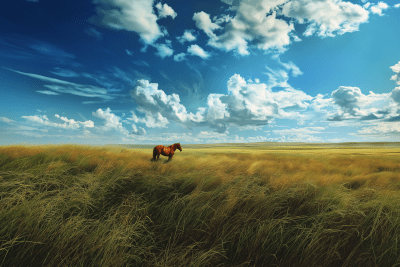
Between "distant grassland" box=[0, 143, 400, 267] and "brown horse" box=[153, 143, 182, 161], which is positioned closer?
"distant grassland" box=[0, 143, 400, 267]

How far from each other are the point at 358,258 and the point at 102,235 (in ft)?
10.6

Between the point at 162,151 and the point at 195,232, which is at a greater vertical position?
the point at 162,151

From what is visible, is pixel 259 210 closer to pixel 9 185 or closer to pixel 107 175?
pixel 107 175

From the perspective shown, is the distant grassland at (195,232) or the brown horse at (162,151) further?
the brown horse at (162,151)

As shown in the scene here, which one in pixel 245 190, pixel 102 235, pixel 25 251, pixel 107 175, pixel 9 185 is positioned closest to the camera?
pixel 25 251

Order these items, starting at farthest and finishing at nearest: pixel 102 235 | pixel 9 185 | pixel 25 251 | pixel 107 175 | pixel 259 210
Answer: pixel 107 175 → pixel 9 185 → pixel 259 210 → pixel 102 235 → pixel 25 251

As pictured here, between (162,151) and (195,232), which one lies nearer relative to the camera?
(195,232)

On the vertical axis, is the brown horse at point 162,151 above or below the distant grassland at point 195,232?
above

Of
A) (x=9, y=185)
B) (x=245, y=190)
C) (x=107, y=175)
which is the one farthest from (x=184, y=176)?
(x=9, y=185)

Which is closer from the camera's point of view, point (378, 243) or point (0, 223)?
point (0, 223)

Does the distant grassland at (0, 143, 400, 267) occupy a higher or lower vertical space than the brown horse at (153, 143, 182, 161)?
lower

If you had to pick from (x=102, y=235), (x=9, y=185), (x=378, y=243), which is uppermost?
(x=9, y=185)

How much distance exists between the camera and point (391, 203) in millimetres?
3664

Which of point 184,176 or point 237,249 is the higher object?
point 184,176
